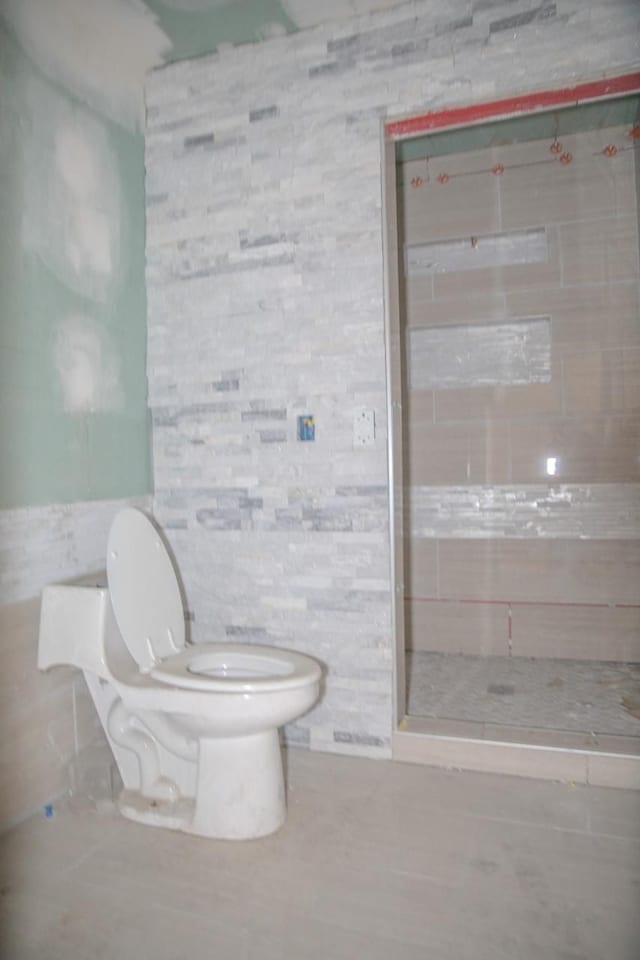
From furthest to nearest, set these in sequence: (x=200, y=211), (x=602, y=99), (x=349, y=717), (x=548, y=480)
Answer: (x=548, y=480) → (x=200, y=211) → (x=349, y=717) → (x=602, y=99)

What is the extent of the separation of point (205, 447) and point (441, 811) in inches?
57.7

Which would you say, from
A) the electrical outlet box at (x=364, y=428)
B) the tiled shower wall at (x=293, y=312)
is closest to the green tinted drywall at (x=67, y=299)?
the tiled shower wall at (x=293, y=312)

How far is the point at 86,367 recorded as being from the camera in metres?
2.20

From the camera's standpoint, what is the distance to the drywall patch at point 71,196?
1.98m

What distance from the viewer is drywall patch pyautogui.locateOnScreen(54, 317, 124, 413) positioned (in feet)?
6.86

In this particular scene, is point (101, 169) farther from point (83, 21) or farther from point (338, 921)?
point (338, 921)

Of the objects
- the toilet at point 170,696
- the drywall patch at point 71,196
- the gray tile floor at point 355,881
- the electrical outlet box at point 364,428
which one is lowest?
the gray tile floor at point 355,881

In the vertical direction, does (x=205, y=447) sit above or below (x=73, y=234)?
below

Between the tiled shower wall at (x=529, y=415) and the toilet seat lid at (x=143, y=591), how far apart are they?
147 centimetres

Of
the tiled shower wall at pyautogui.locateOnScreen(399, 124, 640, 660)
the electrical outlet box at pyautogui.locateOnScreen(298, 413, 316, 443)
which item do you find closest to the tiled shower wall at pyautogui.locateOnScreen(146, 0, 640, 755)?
the electrical outlet box at pyautogui.locateOnScreen(298, 413, 316, 443)

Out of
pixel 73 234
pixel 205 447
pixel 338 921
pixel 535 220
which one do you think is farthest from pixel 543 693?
pixel 73 234

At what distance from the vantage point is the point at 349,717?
7.52ft

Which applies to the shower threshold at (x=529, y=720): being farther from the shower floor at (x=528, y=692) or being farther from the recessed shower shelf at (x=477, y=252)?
the recessed shower shelf at (x=477, y=252)

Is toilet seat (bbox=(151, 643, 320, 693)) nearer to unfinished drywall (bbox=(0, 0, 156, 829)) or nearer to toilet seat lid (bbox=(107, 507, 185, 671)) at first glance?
toilet seat lid (bbox=(107, 507, 185, 671))
